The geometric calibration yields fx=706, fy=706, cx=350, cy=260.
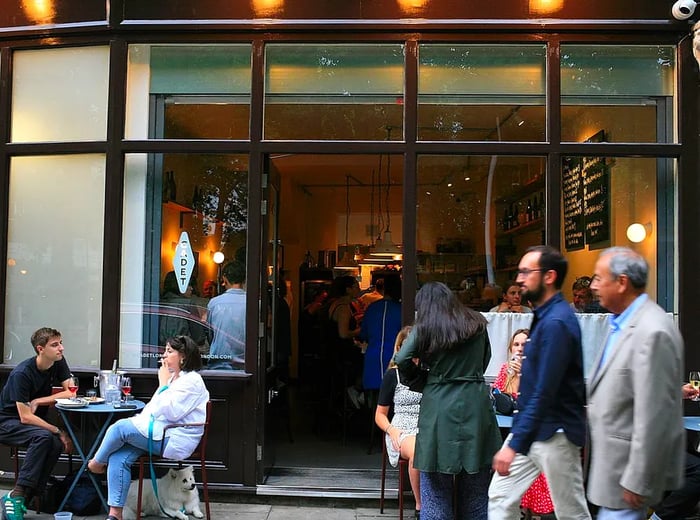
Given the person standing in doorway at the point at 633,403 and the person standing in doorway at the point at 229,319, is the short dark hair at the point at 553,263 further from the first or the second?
the person standing in doorway at the point at 229,319

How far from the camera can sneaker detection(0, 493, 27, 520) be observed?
189 inches

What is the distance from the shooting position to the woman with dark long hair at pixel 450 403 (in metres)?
3.81

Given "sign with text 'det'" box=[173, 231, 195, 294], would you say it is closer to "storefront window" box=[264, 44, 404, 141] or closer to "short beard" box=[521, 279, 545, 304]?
"storefront window" box=[264, 44, 404, 141]

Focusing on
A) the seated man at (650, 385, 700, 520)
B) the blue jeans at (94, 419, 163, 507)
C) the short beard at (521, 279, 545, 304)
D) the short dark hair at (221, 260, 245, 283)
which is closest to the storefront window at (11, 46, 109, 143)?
the short dark hair at (221, 260, 245, 283)

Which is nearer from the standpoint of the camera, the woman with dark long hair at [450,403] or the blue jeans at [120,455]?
the woman with dark long hair at [450,403]

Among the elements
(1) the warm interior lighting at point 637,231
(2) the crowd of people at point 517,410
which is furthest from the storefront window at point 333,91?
(1) the warm interior lighting at point 637,231

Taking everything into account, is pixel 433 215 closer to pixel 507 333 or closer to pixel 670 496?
pixel 507 333

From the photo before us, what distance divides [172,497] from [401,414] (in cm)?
175

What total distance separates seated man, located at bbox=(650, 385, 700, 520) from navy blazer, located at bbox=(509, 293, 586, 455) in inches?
70.4

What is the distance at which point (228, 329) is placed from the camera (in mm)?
5703

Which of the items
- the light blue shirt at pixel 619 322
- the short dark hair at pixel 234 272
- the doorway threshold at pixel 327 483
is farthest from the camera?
the short dark hair at pixel 234 272

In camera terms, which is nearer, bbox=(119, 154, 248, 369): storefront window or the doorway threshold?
the doorway threshold

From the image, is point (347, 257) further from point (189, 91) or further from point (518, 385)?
point (518, 385)

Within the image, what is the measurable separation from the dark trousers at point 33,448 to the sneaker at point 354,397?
327 cm
